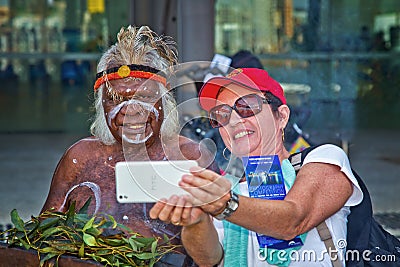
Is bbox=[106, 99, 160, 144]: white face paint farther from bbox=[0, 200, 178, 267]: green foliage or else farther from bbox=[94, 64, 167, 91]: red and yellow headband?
bbox=[0, 200, 178, 267]: green foliage

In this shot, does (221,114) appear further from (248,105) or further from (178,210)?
(178,210)

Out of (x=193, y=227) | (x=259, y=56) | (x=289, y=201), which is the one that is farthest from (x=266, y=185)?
(x=259, y=56)

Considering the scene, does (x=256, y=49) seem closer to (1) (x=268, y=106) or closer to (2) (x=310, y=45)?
(2) (x=310, y=45)

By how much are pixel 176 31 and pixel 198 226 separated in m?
4.85

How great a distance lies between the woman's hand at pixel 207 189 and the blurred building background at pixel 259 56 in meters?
8.76

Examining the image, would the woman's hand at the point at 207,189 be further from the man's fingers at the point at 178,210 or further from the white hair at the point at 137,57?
the white hair at the point at 137,57

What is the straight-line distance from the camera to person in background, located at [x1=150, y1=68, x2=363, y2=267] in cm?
211

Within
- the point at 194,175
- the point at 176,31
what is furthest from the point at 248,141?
the point at 176,31

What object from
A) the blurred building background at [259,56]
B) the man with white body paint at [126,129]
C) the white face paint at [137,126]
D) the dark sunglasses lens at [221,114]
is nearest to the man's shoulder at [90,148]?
the man with white body paint at [126,129]

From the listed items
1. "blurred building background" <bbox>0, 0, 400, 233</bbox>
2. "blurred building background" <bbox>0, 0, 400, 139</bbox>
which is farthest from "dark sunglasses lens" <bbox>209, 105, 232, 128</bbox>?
"blurred building background" <bbox>0, 0, 400, 139</bbox>

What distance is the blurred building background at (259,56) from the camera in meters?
11.3

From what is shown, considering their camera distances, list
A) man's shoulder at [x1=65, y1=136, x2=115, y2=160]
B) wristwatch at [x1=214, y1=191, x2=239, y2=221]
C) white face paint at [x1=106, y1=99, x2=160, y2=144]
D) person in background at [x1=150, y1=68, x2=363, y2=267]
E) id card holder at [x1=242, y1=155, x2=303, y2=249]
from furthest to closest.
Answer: man's shoulder at [x1=65, y1=136, x2=115, y2=160] < white face paint at [x1=106, y1=99, x2=160, y2=144] < id card holder at [x1=242, y1=155, x2=303, y2=249] < person in background at [x1=150, y1=68, x2=363, y2=267] < wristwatch at [x1=214, y1=191, x2=239, y2=221]

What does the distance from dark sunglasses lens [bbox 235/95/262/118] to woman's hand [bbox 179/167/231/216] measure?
51cm

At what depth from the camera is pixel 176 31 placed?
6.70 metres
